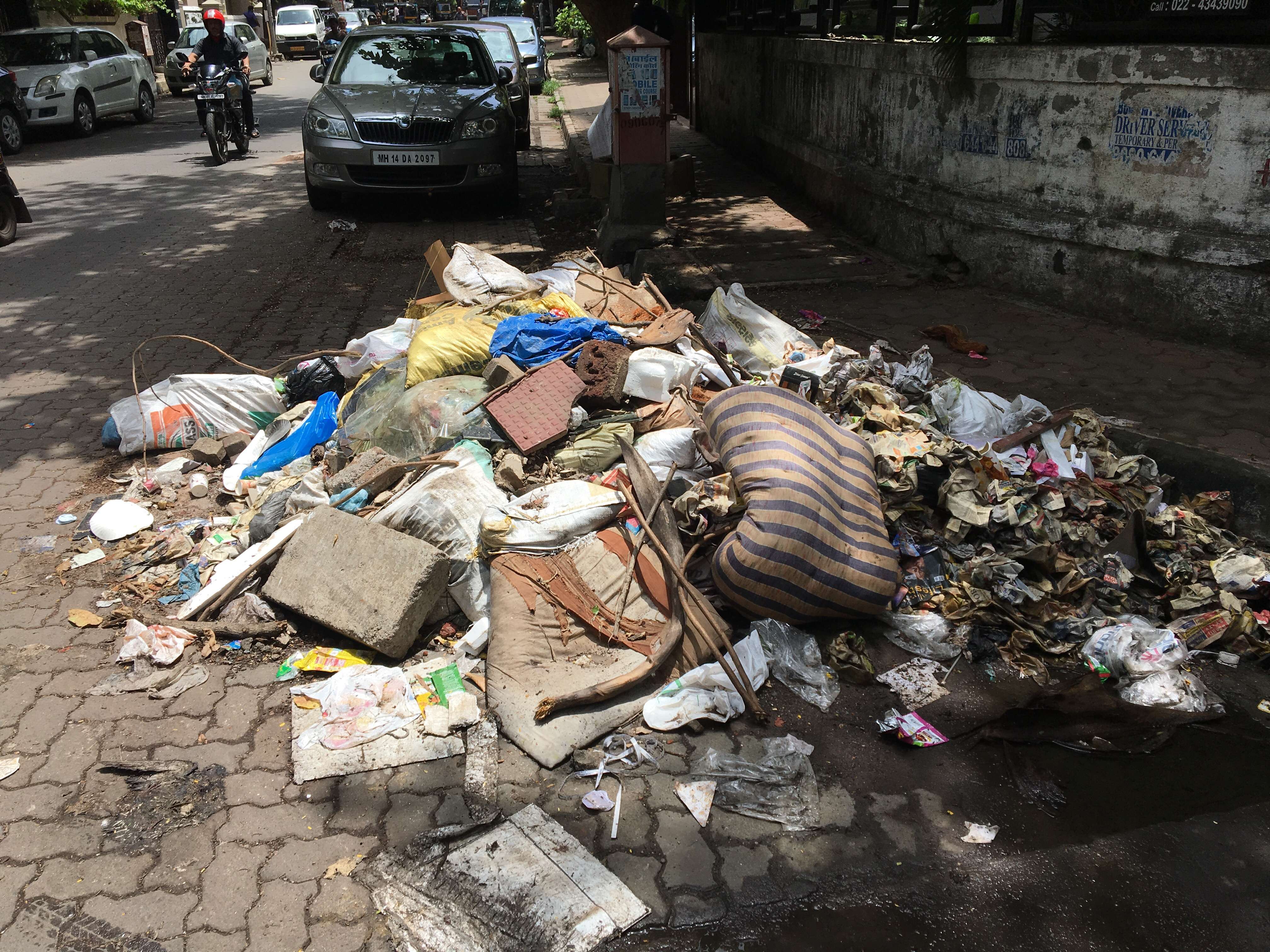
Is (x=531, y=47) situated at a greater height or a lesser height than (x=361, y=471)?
greater

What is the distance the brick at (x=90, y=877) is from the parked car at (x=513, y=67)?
448 inches

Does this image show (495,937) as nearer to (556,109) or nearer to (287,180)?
(287,180)

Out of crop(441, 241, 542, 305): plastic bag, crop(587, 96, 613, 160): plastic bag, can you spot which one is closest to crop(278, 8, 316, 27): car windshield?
crop(587, 96, 613, 160): plastic bag

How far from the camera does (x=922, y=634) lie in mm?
3488

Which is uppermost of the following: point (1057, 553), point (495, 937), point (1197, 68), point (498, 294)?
point (1197, 68)

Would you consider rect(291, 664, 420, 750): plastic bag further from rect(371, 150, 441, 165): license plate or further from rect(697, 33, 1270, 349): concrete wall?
rect(371, 150, 441, 165): license plate

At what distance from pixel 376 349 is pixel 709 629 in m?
2.96

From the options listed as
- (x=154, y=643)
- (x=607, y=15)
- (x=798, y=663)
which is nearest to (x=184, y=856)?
(x=154, y=643)

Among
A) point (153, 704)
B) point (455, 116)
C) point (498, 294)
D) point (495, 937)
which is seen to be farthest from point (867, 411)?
point (455, 116)

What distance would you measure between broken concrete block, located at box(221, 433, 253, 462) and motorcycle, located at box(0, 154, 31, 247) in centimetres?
599

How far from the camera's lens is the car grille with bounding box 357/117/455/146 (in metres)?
9.01

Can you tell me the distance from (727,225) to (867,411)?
4.89 metres

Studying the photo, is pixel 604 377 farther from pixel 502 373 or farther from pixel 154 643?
pixel 154 643

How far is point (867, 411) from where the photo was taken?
4426 millimetres
